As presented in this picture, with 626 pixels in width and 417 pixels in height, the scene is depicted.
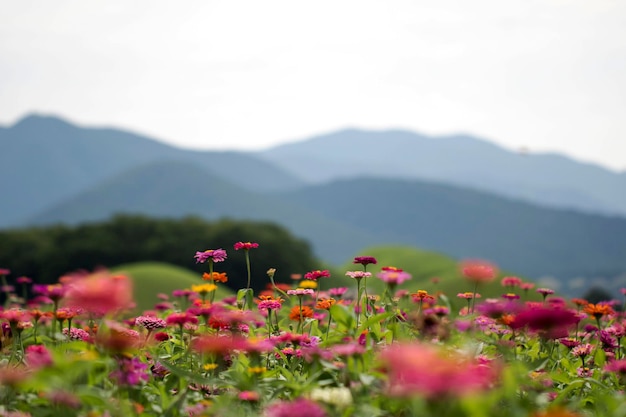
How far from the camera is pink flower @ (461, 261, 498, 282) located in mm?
3375

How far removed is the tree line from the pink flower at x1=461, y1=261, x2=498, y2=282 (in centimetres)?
4155

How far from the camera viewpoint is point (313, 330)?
5.11 meters

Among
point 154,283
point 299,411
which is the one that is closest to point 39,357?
point 299,411

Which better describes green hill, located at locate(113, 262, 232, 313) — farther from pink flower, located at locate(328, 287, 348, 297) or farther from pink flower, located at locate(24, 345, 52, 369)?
pink flower, located at locate(24, 345, 52, 369)

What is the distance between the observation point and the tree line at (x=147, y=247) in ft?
154

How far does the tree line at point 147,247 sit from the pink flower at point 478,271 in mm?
41555

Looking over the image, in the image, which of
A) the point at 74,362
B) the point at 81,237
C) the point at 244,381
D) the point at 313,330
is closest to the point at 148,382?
the point at 244,381

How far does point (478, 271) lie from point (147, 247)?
159 feet

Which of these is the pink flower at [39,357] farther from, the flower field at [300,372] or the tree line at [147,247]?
the tree line at [147,247]

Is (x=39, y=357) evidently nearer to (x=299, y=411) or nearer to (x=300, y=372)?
(x=299, y=411)

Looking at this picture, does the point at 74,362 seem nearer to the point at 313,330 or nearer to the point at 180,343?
the point at 180,343

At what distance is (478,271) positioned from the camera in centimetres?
343

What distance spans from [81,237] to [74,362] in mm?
50508

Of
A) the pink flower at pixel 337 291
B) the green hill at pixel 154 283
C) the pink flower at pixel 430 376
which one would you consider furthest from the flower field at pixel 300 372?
the green hill at pixel 154 283
